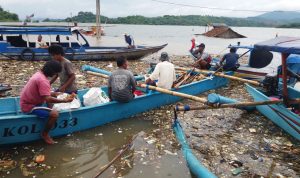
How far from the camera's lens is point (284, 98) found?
6.20 m

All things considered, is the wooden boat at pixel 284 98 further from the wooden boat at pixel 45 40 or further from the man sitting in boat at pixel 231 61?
the wooden boat at pixel 45 40

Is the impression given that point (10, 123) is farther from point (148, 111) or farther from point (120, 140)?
point (148, 111)

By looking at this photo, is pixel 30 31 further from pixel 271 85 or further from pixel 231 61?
pixel 271 85

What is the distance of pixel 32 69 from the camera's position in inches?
524

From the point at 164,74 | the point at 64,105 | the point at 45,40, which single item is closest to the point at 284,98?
the point at 164,74

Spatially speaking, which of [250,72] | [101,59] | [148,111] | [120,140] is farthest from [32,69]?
[250,72]

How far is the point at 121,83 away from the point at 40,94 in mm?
2204

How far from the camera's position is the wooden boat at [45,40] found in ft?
48.7

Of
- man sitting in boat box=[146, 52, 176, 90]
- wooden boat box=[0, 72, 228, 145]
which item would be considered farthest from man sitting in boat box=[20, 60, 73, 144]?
man sitting in boat box=[146, 52, 176, 90]

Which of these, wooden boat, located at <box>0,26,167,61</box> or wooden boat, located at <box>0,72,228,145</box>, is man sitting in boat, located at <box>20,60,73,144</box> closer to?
wooden boat, located at <box>0,72,228,145</box>

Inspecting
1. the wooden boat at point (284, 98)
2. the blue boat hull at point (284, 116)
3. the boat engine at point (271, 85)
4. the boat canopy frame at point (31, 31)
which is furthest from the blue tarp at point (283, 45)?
the boat canopy frame at point (31, 31)

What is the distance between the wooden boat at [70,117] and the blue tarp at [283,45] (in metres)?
3.47

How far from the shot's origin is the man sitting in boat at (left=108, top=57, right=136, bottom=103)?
7133mm

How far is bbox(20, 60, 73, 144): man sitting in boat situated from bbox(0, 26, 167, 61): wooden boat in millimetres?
10315
